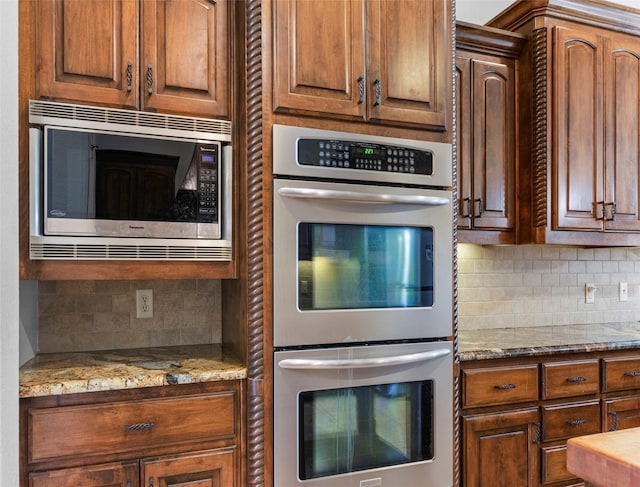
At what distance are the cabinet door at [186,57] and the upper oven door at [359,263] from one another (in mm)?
493

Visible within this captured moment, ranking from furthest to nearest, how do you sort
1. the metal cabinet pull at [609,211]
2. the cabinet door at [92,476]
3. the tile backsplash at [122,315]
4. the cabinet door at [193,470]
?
the metal cabinet pull at [609,211] < the tile backsplash at [122,315] < the cabinet door at [193,470] < the cabinet door at [92,476]

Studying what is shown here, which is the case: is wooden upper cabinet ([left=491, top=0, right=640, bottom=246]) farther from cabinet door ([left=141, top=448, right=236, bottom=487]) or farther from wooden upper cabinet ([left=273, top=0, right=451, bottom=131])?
cabinet door ([left=141, top=448, right=236, bottom=487])

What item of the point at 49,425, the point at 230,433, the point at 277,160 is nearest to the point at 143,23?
the point at 277,160

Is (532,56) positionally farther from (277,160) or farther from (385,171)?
(277,160)

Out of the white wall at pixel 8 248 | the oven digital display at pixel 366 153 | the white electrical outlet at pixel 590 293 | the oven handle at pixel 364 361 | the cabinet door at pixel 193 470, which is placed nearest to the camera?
the white wall at pixel 8 248

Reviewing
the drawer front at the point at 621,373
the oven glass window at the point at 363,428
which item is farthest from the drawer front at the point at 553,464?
the oven glass window at the point at 363,428

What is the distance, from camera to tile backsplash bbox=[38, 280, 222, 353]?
1.95 m

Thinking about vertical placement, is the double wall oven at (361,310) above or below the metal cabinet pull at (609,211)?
below

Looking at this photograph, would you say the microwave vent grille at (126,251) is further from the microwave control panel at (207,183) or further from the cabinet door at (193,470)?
the cabinet door at (193,470)

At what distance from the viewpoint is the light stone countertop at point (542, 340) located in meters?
2.14

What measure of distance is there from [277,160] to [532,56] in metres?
1.66

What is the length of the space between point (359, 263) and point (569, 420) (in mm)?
1372

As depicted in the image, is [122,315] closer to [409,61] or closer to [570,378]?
[409,61]

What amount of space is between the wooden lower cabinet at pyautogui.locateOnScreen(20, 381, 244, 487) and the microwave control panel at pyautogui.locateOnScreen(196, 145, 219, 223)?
0.64 metres
